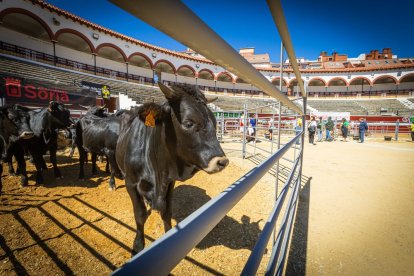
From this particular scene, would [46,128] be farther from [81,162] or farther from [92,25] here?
[92,25]

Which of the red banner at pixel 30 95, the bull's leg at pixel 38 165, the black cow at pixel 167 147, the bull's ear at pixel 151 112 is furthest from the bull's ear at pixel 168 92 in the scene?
the red banner at pixel 30 95

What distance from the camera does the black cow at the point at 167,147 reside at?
1388 mm

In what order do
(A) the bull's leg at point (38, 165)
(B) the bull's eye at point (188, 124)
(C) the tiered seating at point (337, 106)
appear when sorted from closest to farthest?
(B) the bull's eye at point (188, 124) → (A) the bull's leg at point (38, 165) → (C) the tiered seating at point (337, 106)

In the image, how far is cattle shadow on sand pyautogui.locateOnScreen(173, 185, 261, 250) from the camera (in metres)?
2.35

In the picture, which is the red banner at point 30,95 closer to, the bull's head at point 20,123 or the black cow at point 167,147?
the bull's head at point 20,123

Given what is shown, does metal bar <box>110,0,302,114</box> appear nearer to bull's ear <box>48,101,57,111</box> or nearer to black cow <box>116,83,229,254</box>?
black cow <box>116,83,229,254</box>

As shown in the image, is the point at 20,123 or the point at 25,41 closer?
the point at 20,123

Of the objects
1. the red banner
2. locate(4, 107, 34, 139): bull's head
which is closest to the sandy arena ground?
locate(4, 107, 34, 139): bull's head

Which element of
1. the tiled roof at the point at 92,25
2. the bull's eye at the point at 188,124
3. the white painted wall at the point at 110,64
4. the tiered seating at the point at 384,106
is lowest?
the bull's eye at the point at 188,124

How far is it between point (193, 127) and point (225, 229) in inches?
70.1

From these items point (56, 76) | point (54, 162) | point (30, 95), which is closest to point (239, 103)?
point (56, 76)

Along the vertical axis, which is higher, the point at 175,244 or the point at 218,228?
the point at 175,244

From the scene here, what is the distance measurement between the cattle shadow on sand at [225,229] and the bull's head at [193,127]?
142 centimetres

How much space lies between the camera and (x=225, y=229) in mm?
2588
